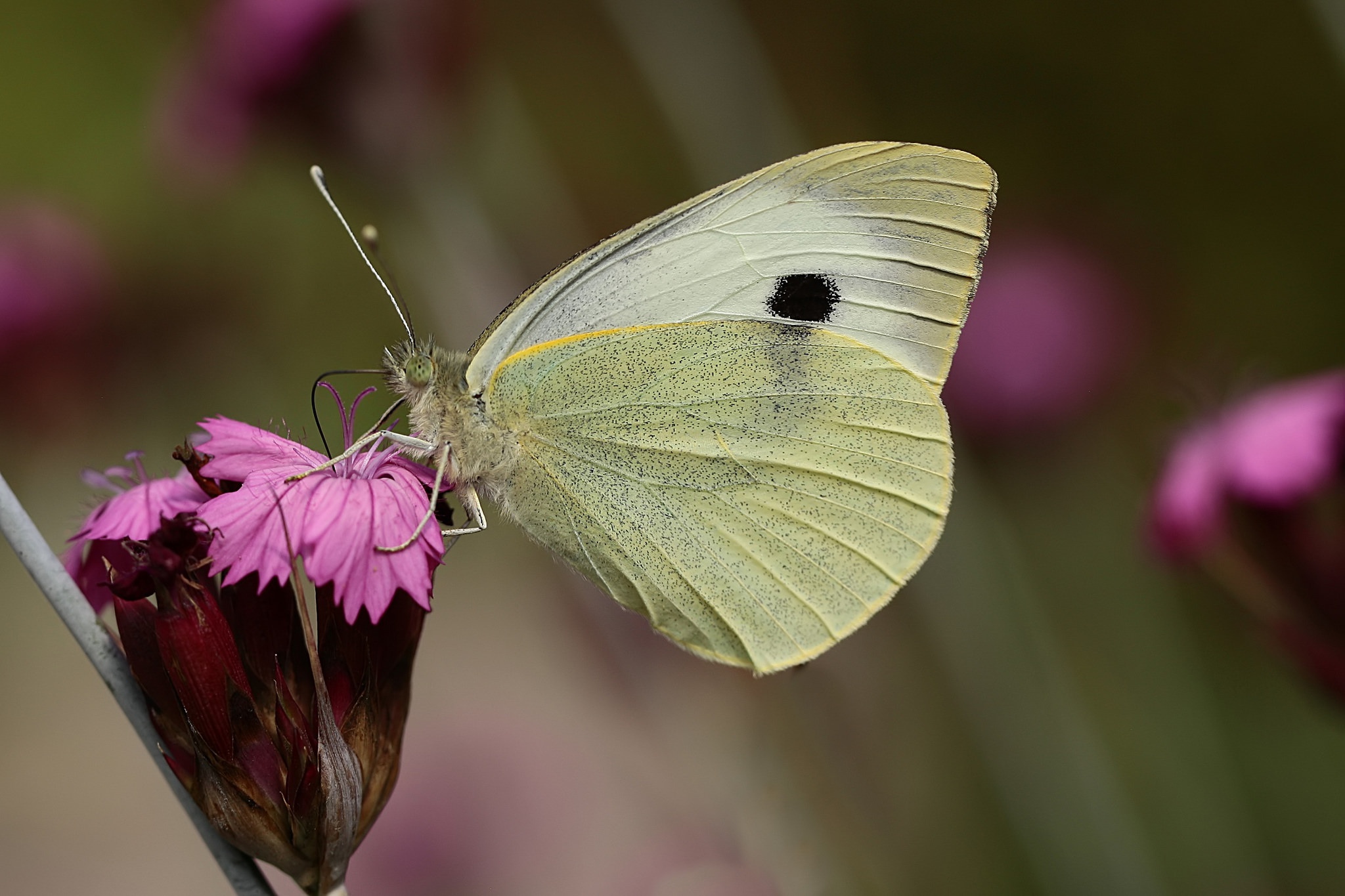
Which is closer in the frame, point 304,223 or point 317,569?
point 317,569

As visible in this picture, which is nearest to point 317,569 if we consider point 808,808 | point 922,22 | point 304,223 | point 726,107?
point 808,808

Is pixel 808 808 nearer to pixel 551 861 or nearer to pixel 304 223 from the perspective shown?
pixel 551 861

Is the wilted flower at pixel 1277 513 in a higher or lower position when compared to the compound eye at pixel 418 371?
lower

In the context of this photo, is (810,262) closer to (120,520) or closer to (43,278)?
(120,520)

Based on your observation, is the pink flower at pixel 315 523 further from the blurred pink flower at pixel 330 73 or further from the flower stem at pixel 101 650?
the blurred pink flower at pixel 330 73

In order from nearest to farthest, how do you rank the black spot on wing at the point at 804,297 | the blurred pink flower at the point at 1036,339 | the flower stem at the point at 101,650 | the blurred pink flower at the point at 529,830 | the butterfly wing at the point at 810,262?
the flower stem at the point at 101,650
the butterfly wing at the point at 810,262
the black spot on wing at the point at 804,297
the blurred pink flower at the point at 529,830
the blurred pink flower at the point at 1036,339

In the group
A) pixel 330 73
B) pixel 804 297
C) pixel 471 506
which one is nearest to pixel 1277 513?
pixel 804 297

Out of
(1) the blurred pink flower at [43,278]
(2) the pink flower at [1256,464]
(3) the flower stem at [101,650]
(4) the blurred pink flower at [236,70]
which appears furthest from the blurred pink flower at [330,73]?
(3) the flower stem at [101,650]
